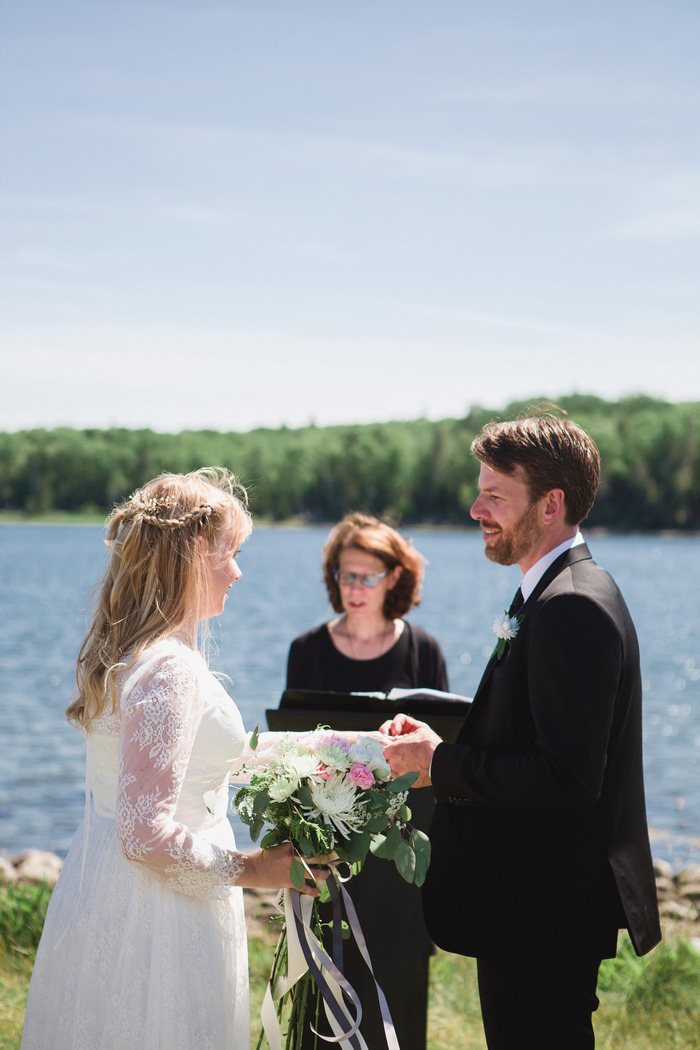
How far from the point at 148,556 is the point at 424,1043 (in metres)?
2.40

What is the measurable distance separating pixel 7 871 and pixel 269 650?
1799 centimetres

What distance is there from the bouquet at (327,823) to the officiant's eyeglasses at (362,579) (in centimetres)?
277

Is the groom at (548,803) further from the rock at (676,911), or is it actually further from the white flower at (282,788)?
the rock at (676,911)

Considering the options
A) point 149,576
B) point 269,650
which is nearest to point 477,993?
point 149,576

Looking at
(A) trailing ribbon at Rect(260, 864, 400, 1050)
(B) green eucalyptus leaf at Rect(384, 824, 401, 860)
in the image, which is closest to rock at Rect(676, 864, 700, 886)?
(A) trailing ribbon at Rect(260, 864, 400, 1050)

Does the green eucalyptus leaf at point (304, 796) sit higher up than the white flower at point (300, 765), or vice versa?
the white flower at point (300, 765)

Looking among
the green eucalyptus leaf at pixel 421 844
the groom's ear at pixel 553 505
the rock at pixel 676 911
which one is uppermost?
the groom's ear at pixel 553 505

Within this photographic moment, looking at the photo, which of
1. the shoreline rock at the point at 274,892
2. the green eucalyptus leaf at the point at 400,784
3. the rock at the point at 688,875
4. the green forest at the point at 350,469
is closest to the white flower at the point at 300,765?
the green eucalyptus leaf at the point at 400,784

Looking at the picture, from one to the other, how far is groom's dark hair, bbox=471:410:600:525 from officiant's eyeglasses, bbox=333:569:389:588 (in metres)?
2.54

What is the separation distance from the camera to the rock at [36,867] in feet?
23.0

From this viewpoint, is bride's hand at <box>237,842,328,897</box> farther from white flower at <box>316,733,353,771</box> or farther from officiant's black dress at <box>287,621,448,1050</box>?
officiant's black dress at <box>287,621,448,1050</box>

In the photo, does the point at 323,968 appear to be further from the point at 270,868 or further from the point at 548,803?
the point at 548,803

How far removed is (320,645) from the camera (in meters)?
5.54

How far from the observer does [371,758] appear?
2684 mm
